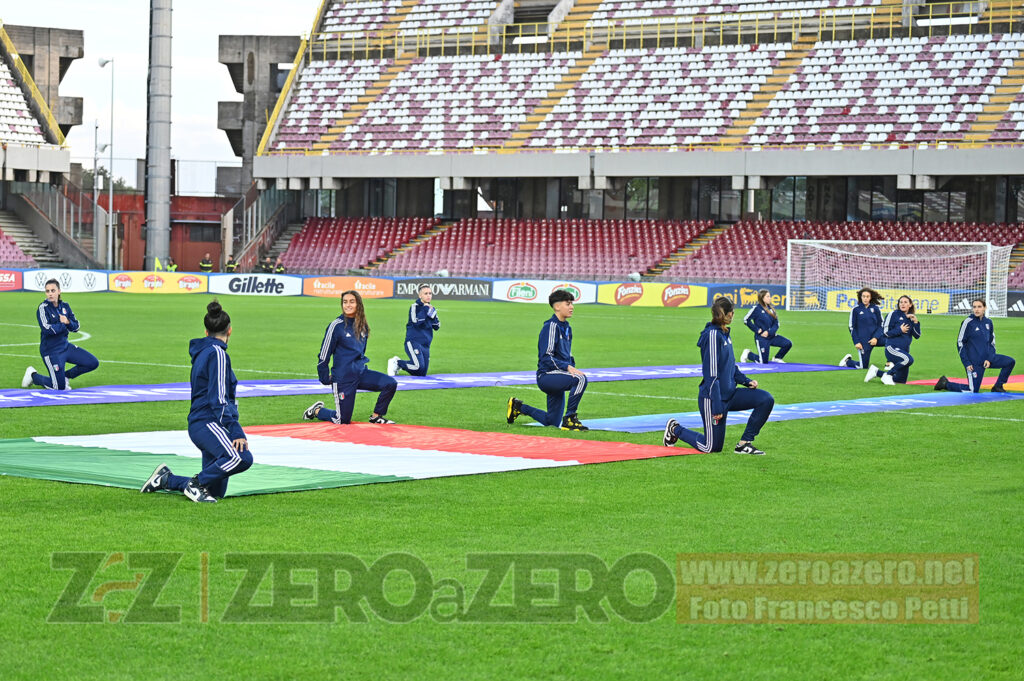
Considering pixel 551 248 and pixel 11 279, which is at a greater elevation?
pixel 551 248

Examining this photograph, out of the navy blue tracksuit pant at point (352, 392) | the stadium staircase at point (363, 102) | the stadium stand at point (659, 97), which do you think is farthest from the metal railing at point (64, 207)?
the navy blue tracksuit pant at point (352, 392)

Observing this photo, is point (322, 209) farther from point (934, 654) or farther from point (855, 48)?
point (934, 654)

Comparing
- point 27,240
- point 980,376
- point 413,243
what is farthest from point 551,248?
point 980,376

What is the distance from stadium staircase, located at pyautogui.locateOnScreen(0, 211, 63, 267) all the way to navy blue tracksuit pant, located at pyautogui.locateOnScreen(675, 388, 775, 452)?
2011 inches

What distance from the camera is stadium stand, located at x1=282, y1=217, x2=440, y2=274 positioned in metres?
61.3

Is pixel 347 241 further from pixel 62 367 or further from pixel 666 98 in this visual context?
pixel 62 367

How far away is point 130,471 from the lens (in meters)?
11.4

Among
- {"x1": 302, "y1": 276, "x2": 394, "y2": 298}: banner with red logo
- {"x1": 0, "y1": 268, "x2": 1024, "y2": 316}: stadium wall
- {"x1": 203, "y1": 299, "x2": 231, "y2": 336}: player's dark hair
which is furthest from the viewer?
{"x1": 302, "y1": 276, "x2": 394, "y2": 298}: banner with red logo

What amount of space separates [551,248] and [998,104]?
61.0ft

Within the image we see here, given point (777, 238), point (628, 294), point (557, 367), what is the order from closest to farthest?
point (557, 367), point (628, 294), point (777, 238)

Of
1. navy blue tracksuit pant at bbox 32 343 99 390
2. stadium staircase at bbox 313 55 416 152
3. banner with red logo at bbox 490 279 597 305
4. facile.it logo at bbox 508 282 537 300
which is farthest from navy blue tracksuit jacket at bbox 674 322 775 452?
stadium staircase at bbox 313 55 416 152

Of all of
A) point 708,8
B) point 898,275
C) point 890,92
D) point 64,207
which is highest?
point 708,8

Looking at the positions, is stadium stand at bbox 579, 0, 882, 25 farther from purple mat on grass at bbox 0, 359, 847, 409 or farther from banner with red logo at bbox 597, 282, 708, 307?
purple mat on grass at bbox 0, 359, 847, 409

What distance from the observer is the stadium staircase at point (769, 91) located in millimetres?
55344
